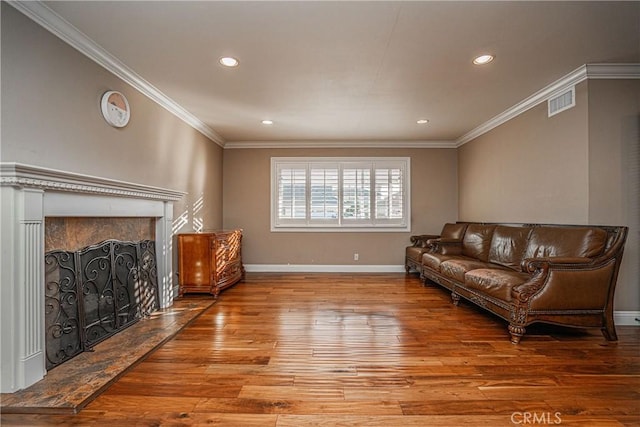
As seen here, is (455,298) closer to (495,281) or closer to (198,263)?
(495,281)

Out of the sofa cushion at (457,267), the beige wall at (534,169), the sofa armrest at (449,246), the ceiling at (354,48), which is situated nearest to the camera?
the ceiling at (354,48)

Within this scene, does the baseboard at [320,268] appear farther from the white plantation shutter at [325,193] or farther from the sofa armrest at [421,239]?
the white plantation shutter at [325,193]

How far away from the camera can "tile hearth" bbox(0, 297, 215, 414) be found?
1.77 meters

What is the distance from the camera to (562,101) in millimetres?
3408

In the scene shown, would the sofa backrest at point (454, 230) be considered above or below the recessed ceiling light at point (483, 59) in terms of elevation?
below

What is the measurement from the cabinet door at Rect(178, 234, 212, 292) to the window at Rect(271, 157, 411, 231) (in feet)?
6.67

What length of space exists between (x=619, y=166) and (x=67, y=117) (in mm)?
5070

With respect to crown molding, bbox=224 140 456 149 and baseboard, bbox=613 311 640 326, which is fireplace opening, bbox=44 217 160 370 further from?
baseboard, bbox=613 311 640 326

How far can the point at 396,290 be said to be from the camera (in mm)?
4605

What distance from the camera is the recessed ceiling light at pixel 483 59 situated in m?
2.81

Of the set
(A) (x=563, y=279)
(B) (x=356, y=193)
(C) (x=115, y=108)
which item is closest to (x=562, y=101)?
(A) (x=563, y=279)

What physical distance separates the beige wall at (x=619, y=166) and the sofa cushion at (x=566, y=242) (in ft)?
0.87

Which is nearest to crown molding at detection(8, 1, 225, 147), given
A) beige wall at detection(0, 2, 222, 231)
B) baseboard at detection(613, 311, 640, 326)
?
beige wall at detection(0, 2, 222, 231)

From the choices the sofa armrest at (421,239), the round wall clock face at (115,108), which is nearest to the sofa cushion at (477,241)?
the sofa armrest at (421,239)
